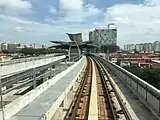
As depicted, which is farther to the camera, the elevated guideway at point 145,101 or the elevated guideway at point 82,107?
the elevated guideway at point 145,101

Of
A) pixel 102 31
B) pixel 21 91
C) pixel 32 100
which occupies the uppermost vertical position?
pixel 102 31

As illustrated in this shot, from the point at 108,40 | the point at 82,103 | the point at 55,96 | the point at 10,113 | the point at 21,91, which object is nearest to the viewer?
the point at 10,113

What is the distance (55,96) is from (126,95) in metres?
5.51

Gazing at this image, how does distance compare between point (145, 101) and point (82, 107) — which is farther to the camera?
point (82, 107)

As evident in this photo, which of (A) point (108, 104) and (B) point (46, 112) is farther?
(A) point (108, 104)

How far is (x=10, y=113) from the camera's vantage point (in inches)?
299

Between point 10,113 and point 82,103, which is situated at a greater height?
point 10,113

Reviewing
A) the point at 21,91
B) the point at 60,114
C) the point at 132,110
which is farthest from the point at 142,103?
the point at 21,91

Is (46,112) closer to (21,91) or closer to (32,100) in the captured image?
(32,100)

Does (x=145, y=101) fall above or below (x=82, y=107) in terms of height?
above

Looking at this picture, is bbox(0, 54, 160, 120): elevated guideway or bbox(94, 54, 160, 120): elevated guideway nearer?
bbox(0, 54, 160, 120): elevated guideway

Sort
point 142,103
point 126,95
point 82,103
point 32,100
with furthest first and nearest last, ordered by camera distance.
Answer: point 126,95, point 82,103, point 142,103, point 32,100

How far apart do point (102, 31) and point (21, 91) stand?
161m

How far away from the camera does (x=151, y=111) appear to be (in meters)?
9.96
